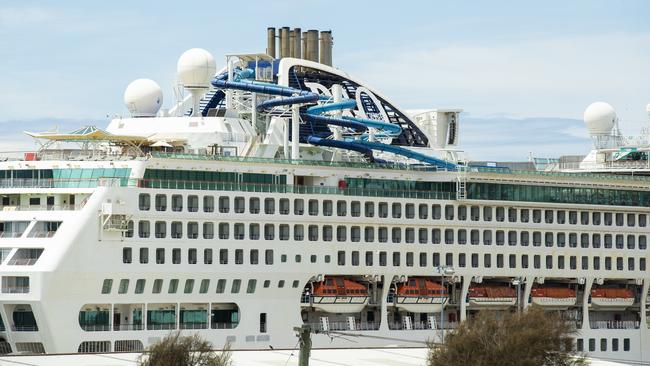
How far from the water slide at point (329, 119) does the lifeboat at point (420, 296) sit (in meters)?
6.82

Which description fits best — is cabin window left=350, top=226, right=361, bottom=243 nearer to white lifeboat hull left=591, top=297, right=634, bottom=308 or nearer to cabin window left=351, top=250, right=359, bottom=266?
cabin window left=351, top=250, right=359, bottom=266

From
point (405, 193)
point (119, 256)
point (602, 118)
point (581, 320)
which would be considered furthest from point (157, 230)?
point (602, 118)

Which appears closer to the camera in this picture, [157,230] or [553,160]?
[157,230]

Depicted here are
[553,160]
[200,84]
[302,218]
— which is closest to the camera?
[302,218]

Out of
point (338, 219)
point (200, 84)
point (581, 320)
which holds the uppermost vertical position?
point (200, 84)

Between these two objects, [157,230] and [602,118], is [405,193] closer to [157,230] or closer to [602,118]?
[157,230]

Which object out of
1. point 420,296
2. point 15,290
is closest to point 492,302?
point 420,296

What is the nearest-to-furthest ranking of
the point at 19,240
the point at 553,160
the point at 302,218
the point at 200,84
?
the point at 19,240 → the point at 302,218 → the point at 200,84 → the point at 553,160

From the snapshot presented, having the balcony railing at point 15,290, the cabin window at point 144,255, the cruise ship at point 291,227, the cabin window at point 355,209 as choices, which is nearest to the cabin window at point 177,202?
the cruise ship at point 291,227

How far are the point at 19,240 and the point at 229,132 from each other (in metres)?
14.3

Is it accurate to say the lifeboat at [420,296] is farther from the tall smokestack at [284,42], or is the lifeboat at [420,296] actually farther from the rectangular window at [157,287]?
the tall smokestack at [284,42]

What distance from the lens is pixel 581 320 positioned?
301ft

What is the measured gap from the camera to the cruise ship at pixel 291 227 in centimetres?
7475

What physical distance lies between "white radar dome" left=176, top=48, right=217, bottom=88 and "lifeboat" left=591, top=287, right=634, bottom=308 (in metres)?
24.8
